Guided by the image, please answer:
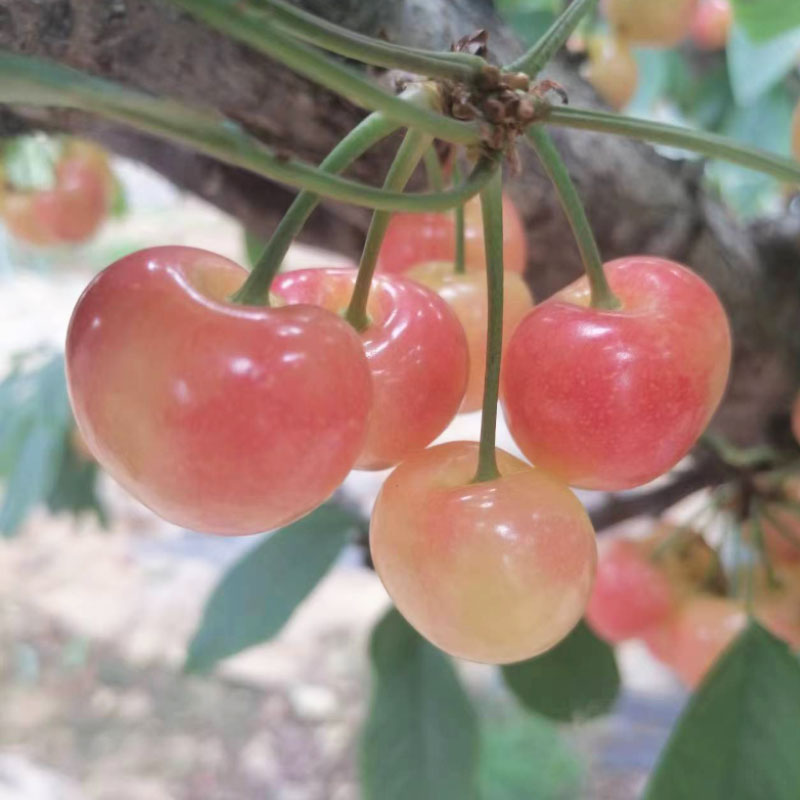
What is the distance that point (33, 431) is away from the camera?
72cm

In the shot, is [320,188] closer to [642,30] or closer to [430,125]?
[430,125]

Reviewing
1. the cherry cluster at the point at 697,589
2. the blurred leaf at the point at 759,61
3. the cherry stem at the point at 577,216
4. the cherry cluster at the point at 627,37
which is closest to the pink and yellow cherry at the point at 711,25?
the blurred leaf at the point at 759,61

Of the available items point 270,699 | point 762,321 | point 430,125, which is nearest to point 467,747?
point 762,321

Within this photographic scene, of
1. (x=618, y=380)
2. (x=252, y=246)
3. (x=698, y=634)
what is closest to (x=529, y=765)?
(x=698, y=634)

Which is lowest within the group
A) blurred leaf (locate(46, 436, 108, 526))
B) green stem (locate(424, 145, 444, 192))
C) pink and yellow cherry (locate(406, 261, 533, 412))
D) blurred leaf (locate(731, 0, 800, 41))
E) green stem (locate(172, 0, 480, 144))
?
blurred leaf (locate(46, 436, 108, 526))

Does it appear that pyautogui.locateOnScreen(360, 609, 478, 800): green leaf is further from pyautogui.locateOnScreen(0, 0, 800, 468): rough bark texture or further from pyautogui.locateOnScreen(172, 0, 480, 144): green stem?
pyautogui.locateOnScreen(172, 0, 480, 144): green stem

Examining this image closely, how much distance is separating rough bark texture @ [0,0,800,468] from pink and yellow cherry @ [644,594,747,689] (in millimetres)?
135

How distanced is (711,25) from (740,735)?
0.71 metres

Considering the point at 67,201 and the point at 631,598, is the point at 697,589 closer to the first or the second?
the point at 631,598

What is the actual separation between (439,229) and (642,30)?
0.35 meters

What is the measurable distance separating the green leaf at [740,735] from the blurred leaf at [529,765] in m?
0.65

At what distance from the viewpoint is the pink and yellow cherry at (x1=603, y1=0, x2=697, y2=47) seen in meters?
0.54

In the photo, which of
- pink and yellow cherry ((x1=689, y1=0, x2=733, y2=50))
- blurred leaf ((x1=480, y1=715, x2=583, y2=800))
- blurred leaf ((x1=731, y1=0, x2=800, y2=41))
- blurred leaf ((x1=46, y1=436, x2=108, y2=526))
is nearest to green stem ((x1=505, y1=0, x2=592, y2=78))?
blurred leaf ((x1=731, y1=0, x2=800, y2=41))

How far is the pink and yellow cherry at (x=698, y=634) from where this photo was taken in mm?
506
